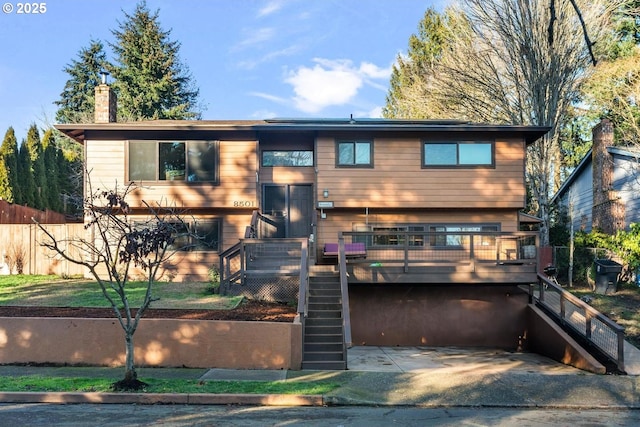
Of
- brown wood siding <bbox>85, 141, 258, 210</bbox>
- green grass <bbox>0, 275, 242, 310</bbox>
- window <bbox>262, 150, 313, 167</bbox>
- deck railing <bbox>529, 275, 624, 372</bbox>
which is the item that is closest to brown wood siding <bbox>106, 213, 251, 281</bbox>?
green grass <bbox>0, 275, 242, 310</bbox>

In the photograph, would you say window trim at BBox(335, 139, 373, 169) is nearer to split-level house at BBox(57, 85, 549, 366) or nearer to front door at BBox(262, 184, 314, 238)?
split-level house at BBox(57, 85, 549, 366)

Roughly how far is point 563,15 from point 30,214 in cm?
2371

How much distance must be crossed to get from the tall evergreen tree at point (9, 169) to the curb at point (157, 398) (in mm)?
16659

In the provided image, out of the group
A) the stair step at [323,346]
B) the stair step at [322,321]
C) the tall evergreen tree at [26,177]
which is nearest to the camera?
the stair step at [323,346]

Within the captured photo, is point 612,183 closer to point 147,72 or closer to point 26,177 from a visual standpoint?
point 26,177

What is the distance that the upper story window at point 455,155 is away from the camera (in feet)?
55.0

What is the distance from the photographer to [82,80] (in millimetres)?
42000

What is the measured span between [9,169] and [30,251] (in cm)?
737

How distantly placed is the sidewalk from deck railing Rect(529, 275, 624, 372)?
0.84 metres

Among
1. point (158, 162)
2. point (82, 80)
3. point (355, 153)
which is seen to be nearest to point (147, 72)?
point (82, 80)

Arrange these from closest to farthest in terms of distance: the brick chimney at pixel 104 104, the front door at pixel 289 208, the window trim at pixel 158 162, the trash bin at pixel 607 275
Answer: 1. the trash bin at pixel 607 275
2. the window trim at pixel 158 162
3. the front door at pixel 289 208
4. the brick chimney at pixel 104 104

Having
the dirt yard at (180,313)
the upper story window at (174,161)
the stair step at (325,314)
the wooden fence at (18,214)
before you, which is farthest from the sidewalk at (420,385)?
the wooden fence at (18,214)

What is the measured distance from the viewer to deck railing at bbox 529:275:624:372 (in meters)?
10.6

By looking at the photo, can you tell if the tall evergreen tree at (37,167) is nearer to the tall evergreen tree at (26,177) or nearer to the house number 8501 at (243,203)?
the tall evergreen tree at (26,177)
